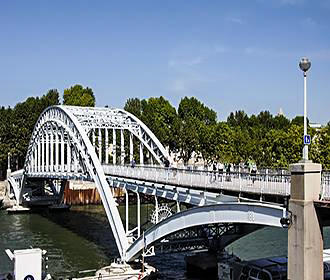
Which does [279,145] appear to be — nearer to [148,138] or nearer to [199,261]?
[148,138]

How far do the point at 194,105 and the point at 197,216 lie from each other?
75503 mm

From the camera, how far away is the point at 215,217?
2139 centimetres

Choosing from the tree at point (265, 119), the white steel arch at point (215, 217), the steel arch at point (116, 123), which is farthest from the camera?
the tree at point (265, 119)

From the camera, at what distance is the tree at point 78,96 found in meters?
95.3

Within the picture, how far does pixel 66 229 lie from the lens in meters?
50.2

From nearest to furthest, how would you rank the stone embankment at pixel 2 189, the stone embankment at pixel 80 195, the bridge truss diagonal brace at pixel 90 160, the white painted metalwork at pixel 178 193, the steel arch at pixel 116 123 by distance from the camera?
the white painted metalwork at pixel 178 193, the bridge truss diagonal brace at pixel 90 160, the steel arch at pixel 116 123, the stone embankment at pixel 80 195, the stone embankment at pixel 2 189

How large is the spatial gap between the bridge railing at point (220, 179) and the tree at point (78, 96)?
6444 centimetres

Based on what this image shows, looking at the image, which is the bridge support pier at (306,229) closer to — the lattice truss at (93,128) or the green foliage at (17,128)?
the lattice truss at (93,128)

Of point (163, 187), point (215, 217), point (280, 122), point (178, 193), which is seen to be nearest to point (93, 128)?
point (163, 187)

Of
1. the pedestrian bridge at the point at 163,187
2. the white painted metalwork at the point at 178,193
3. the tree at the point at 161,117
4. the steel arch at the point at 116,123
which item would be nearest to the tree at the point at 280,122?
the tree at the point at 161,117

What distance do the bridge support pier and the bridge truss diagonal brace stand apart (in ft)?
56.0

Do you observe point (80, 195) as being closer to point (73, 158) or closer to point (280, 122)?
point (73, 158)

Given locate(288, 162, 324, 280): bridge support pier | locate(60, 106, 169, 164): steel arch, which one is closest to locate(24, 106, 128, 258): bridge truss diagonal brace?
locate(60, 106, 169, 164): steel arch

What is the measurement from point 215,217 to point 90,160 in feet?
67.3
